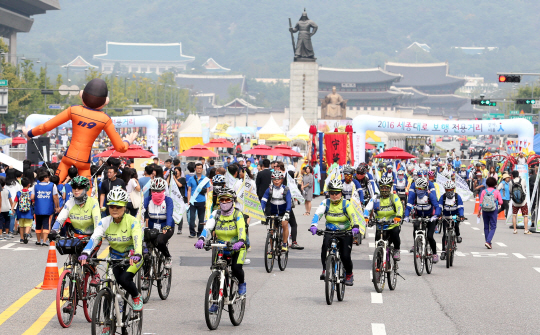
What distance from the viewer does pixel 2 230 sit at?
18.3 metres

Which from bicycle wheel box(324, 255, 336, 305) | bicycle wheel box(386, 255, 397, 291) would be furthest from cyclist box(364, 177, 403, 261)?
bicycle wheel box(324, 255, 336, 305)

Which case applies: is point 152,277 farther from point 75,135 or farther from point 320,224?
point 320,224

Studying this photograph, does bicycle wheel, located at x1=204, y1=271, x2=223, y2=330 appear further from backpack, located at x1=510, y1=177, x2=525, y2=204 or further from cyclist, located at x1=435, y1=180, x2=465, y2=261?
backpack, located at x1=510, y1=177, x2=525, y2=204

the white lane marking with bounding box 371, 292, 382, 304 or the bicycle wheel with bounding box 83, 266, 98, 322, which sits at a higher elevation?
the bicycle wheel with bounding box 83, 266, 98, 322

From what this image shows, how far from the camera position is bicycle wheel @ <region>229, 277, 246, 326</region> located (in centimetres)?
920

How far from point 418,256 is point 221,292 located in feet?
18.0

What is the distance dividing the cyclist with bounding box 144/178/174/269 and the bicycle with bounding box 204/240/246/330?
1464mm

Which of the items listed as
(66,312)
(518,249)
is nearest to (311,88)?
(518,249)

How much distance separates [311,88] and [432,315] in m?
55.5

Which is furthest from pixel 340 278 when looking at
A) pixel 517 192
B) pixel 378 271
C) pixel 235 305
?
pixel 517 192

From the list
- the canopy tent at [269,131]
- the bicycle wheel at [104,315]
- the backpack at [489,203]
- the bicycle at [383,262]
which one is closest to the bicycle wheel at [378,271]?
the bicycle at [383,262]

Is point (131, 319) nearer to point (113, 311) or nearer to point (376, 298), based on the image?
point (113, 311)

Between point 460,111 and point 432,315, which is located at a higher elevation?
point 460,111

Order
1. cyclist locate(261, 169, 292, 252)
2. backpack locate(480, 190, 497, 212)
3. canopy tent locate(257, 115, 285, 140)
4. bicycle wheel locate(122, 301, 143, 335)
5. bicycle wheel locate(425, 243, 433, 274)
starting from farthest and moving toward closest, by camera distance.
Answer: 1. canopy tent locate(257, 115, 285, 140)
2. backpack locate(480, 190, 497, 212)
3. cyclist locate(261, 169, 292, 252)
4. bicycle wheel locate(425, 243, 433, 274)
5. bicycle wheel locate(122, 301, 143, 335)
